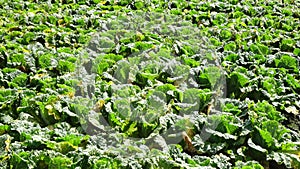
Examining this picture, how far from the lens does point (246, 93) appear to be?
4527 millimetres

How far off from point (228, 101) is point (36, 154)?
183 centimetres

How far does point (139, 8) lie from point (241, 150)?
12.8 ft

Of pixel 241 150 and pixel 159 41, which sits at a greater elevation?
pixel 159 41

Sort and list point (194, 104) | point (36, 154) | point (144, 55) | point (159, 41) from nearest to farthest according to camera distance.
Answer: point (36, 154)
point (194, 104)
point (144, 55)
point (159, 41)

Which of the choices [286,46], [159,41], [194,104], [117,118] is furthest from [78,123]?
[286,46]

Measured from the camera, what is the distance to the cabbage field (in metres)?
3.50

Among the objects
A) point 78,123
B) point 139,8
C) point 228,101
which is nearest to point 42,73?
point 78,123

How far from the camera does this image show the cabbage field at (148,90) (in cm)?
350

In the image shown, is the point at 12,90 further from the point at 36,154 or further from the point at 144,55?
the point at 144,55

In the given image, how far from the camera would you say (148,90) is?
4.36 m

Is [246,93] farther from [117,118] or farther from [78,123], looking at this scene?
[78,123]

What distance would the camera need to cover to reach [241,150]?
369 centimetres

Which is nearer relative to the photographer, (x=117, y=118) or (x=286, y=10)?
(x=117, y=118)

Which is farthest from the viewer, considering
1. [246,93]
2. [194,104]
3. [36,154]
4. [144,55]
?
[144,55]
